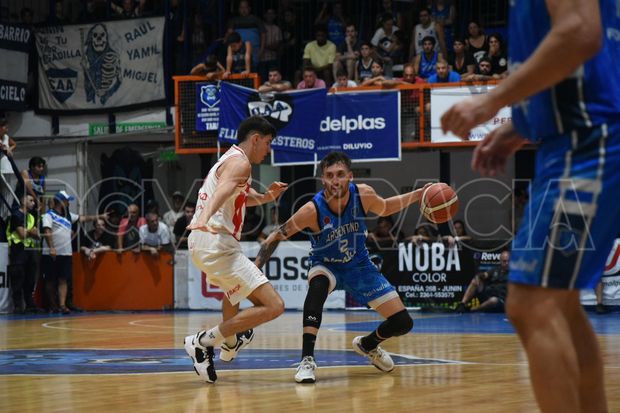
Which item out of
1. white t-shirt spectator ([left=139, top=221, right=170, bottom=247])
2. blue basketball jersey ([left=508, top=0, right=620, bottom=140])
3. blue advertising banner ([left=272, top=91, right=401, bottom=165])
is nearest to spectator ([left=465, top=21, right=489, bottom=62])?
blue advertising banner ([left=272, top=91, right=401, bottom=165])

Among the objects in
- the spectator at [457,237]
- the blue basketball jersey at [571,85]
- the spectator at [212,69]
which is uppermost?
the spectator at [212,69]

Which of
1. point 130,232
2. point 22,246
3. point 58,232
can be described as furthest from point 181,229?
point 22,246

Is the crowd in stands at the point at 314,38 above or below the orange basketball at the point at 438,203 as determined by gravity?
above

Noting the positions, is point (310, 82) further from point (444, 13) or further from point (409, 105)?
point (444, 13)

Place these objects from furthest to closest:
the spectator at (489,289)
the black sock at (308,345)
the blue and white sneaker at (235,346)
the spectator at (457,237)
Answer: the spectator at (457,237)
the spectator at (489,289)
the blue and white sneaker at (235,346)
the black sock at (308,345)

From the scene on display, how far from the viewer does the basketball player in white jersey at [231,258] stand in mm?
7242

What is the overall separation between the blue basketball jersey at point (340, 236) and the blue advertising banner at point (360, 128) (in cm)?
884

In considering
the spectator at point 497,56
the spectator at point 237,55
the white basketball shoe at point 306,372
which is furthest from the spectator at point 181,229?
the white basketball shoe at point 306,372

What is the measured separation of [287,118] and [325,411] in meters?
11.9

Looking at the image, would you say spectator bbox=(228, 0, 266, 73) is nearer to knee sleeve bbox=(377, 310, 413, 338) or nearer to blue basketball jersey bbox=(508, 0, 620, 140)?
knee sleeve bbox=(377, 310, 413, 338)

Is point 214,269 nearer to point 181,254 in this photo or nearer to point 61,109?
point 181,254

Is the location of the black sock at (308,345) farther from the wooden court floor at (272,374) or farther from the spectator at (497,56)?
the spectator at (497,56)

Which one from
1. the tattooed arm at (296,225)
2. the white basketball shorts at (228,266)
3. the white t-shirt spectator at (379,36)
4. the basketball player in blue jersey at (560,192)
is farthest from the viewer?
the white t-shirt spectator at (379,36)

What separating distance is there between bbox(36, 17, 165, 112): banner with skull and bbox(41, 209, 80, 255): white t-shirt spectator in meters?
4.24
